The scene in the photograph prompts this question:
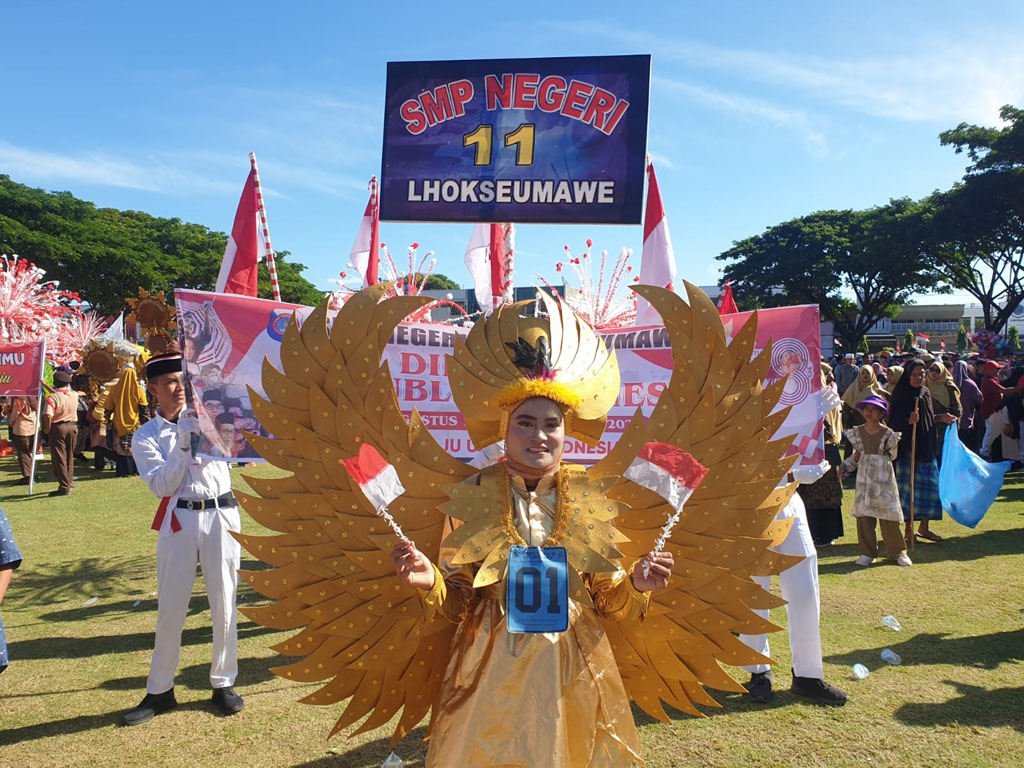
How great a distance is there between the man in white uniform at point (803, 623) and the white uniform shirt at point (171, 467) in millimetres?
3360

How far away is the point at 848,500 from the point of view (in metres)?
9.82

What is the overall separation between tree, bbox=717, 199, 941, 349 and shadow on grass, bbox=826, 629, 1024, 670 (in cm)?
2781

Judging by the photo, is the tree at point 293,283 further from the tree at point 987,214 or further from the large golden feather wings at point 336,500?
the large golden feather wings at point 336,500

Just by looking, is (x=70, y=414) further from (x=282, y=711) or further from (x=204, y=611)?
(x=282, y=711)

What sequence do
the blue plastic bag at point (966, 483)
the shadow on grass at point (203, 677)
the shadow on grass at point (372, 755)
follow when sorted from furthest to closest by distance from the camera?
the blue plastic bag at point (966, 483), the shadow on grass at point (203, 677), the shadow on grass at point (372, 755)

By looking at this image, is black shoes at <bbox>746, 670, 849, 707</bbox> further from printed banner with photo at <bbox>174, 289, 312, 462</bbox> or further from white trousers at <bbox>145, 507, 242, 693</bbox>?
printed banner with photo at <bbox>174, 289, 312, 462</bbox>

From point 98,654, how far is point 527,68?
4.88 m

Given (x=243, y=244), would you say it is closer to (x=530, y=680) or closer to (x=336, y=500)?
(x=336, y=500)

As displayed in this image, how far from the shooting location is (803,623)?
4121 mm

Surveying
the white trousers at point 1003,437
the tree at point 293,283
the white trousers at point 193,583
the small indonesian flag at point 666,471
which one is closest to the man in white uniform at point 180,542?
the white trousers at point 193,583

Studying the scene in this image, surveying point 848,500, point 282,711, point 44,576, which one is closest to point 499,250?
point 282,711

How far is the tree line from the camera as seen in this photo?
74.2 feet

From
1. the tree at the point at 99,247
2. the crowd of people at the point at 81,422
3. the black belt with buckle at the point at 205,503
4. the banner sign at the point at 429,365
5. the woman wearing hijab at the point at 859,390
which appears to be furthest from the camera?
the tree at the point at 99,247

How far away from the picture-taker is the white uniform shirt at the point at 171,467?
3.96 meters
